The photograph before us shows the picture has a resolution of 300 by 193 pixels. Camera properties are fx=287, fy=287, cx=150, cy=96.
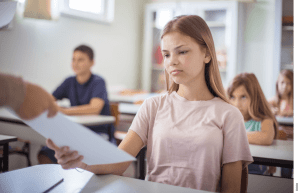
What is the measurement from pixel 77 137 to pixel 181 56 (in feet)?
1.57

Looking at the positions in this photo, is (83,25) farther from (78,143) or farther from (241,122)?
(78,143)

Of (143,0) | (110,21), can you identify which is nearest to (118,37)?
(110,21)

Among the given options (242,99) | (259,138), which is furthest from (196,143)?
(242,99)

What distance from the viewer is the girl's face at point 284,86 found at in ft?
9.70

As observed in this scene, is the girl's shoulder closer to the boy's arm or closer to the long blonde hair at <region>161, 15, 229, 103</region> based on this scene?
the long blonde hair at <region>161, 15, 229, 103</region>

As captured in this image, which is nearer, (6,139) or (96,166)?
(96,166)

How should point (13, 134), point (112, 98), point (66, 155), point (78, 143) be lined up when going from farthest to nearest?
point (112, 98) < point (13, 134) < point (66, 155) < point (78, 143)

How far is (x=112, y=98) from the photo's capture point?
4.30 meters

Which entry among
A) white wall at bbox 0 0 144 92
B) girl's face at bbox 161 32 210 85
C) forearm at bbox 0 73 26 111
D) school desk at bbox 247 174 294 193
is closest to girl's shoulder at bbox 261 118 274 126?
school desk at bbox 247 174 294 193

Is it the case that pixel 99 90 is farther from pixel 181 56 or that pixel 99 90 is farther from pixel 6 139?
pixel 181 56

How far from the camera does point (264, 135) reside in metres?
1.58

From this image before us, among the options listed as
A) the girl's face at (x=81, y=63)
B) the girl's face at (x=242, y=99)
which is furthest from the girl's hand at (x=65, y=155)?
the girl's face at (x=81, y=63)

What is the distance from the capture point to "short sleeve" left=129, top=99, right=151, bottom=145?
976 mm

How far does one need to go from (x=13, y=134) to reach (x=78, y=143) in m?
0.71
